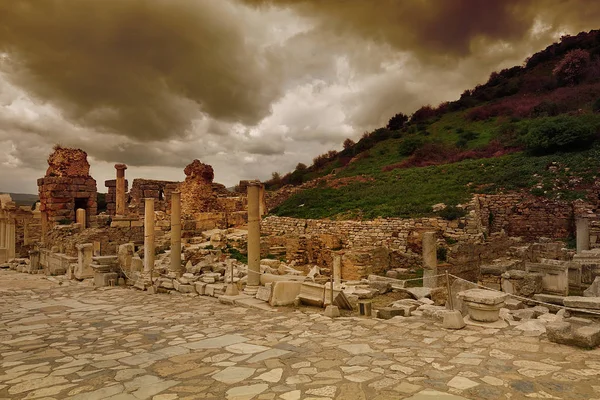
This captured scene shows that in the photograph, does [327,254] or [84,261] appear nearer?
[84,261]

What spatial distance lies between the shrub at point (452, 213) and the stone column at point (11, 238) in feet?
79.8

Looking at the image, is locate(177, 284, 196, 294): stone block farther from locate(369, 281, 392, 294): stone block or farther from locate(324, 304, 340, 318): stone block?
locate(369, 281, 392, 294): stone block

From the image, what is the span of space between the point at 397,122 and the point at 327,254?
38.0 meters

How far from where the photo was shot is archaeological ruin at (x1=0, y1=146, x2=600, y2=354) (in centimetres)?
718

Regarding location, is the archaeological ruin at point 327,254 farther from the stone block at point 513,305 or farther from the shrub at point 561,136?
the shrub at point 561,136

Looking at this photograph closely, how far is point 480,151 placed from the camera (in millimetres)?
32406

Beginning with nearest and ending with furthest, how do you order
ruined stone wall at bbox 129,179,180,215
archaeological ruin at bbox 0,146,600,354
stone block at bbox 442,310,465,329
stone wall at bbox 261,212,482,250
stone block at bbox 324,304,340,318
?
stone block at bbox 442,310,465,329 → stone block at bbox 324,304,340,318 → archaeological ruin at bbox 0,146,600,354 → stone wall at bbox 261,212,482,250 → ruined stone wall at bbox 129,179,180,215

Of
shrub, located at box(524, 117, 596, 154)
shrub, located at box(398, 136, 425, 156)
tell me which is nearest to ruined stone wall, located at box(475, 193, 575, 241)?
shrub, located at box(524, 117, 596, 154)

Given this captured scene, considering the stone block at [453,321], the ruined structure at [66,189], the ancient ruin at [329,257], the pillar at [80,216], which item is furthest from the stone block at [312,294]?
the ruined structure at [66,189]

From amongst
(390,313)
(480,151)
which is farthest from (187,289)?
(480,151)

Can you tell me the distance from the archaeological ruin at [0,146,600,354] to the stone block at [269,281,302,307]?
0.02m

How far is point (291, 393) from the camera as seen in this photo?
11.0 feet

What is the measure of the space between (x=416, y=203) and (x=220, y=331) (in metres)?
19.1

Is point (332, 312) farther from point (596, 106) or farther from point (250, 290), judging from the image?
point (596, 106)
